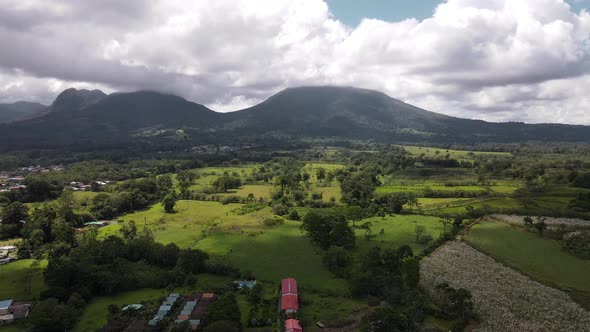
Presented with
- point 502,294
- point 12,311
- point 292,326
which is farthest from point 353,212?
point 12,311

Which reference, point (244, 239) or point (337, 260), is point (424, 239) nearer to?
point (337, 260)

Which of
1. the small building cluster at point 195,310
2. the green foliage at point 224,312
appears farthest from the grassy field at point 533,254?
the small building cluster at point 195,310

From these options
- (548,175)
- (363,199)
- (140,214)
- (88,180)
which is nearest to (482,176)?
(548,175)

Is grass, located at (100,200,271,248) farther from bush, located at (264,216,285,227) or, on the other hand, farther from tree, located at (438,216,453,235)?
tree, located at (438,216,453,235)

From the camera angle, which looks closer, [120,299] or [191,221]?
[120,299]

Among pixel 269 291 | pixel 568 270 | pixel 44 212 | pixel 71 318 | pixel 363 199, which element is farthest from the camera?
pixel 363 199

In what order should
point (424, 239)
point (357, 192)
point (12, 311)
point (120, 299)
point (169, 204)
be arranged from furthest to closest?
point (357, 192), point (169, 204), point (424, 239), point (120, 299), point (12, 311)

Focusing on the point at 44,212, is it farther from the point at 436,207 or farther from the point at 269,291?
the point at 436,207
